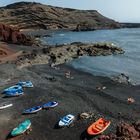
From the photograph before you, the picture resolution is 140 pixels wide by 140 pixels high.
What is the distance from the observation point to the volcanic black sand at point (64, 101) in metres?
27.5

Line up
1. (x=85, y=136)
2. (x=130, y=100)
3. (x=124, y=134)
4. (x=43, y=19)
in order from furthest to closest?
(x=43, y=19), (x=130, y=100), (x=85, y=136), (x=124, y=134)

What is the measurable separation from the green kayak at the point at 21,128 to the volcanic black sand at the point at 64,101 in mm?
494

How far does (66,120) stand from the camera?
28609 millimetres

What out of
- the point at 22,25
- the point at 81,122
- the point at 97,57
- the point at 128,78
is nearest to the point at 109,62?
the point at 97,57

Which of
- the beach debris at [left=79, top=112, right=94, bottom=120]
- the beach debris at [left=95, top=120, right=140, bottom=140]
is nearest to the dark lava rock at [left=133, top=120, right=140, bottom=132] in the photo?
the beach debris at [left=95, top=120, right=140, bottom=140]

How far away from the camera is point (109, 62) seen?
6034 cm

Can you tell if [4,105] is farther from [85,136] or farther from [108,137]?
[108,137]

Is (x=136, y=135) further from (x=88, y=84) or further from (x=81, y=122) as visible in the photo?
(x=88, y=84)

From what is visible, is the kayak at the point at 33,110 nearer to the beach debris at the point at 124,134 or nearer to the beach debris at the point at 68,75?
the beach debris at the point at 124,134

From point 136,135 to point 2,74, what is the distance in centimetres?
2806

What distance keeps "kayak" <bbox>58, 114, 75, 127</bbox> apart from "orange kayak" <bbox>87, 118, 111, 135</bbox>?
91.0 inches

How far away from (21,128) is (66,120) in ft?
14.8

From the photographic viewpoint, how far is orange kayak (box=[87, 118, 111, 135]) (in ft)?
85.8

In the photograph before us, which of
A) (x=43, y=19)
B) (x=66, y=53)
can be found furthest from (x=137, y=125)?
(x=43, y=19)
